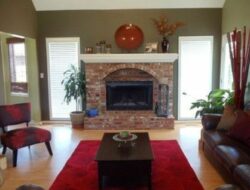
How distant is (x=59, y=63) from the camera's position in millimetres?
6359

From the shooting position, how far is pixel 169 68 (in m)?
→ 6.03

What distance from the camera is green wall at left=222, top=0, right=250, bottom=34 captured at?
16.0 ft

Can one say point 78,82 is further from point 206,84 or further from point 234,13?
point 234,13

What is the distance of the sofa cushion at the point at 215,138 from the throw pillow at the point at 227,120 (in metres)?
0.11

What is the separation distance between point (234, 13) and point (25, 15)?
447 cm

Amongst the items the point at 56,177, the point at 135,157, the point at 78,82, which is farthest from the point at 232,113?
the point at 78,82

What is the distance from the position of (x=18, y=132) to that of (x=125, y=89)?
279cm

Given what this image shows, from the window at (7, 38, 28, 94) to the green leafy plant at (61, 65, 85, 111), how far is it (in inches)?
43.2

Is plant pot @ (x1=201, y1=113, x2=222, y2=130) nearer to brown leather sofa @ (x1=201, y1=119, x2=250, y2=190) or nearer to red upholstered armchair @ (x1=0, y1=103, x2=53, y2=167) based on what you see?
brown leather sofa @ (x1=201, y1=119, x2=250, y2=190)

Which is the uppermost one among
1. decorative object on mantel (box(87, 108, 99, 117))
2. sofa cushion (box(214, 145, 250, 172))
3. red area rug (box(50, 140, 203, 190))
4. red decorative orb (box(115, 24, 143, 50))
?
red decorative orb (box(115, 24, 143, 50))

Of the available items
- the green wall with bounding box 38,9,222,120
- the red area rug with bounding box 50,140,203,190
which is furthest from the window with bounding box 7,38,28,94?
the red area rug with bounding box 50,140,203,190

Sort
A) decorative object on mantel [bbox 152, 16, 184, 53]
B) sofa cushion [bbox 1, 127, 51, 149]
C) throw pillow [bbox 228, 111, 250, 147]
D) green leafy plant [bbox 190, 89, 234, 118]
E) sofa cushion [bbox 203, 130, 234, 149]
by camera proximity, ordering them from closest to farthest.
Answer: throw pillow [bbox 228, 111, 250, 147] < sofa cushion [bbox 203, 130, 234, 149] < sofa cushion [bbox 1, 127, 51, 149] < green leafy plant [bbox 190, 89, 234, 118] < decorative object on mantel [bbox 152, 16, 184, 53]

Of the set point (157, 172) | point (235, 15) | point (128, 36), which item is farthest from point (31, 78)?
point (235, 15)

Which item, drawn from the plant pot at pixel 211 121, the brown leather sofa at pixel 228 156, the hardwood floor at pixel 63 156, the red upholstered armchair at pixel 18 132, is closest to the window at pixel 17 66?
the hardwood floor at pixel 63 156
